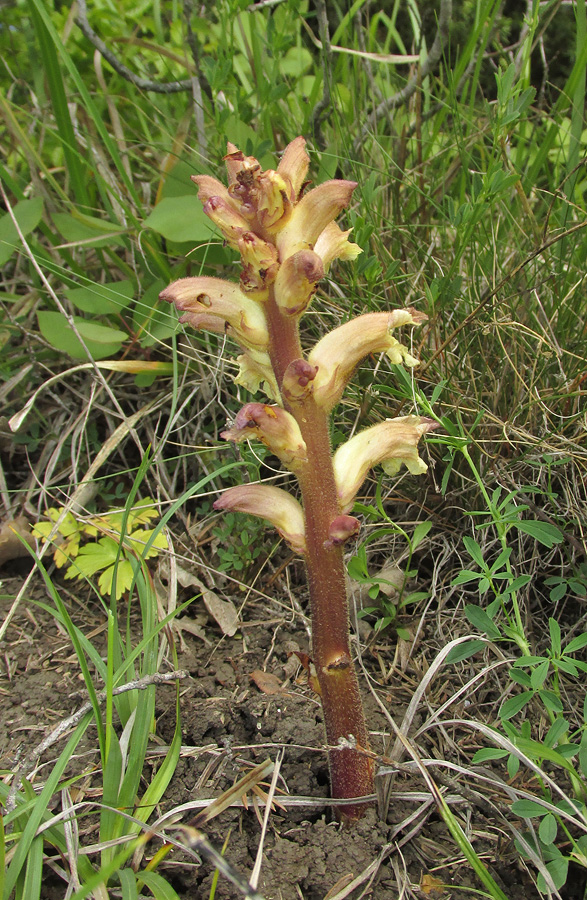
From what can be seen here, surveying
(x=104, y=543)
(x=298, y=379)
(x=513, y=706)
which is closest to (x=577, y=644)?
(x=513, y=706)

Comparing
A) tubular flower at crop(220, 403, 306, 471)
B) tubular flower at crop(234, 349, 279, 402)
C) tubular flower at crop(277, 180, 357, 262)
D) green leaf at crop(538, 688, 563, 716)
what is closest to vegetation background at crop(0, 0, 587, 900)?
green leaf at crop(538, 688, 563, 716)

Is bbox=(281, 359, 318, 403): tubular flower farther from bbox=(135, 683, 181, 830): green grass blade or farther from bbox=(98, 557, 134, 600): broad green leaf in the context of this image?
bbox=(98, 557, 134, 600): broad green leaf

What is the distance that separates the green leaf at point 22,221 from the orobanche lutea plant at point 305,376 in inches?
47.9

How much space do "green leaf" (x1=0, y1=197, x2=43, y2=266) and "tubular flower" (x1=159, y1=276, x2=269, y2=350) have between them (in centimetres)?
123

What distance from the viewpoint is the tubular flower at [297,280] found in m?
1.26

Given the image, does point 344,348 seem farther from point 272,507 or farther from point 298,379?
point 272,507

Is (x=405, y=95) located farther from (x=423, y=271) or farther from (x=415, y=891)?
(x=415, y=891)

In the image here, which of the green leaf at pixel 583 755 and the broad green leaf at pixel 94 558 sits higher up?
the green leaf at pixel 583 755

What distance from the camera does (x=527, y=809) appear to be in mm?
1289

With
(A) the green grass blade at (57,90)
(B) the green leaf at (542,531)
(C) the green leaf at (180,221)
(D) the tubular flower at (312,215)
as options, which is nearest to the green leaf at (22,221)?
(A) the green grass blade at (57,90)

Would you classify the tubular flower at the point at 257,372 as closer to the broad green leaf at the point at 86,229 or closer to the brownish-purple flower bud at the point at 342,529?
the brownish-purple flower bud at the point at 342,529

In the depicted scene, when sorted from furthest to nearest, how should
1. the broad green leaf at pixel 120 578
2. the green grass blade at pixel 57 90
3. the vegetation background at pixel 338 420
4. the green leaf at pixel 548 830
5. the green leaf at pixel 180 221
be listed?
the green grass blade at pixel 57 90
the green leaf at pixel 180 221
the broad green leaf at pixel 120 578
the vegetation background at pixel 338 420
the green leaf at pixel 548 830

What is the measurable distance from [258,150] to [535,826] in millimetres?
1933

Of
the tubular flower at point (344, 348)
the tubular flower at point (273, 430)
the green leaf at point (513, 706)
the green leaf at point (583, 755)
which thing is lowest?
the green leaf at point (583, 755)
